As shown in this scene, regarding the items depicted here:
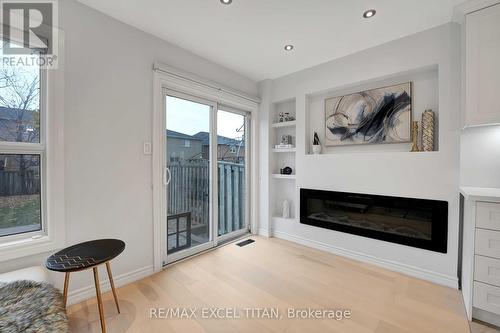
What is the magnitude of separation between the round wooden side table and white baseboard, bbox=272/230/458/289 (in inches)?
90.1

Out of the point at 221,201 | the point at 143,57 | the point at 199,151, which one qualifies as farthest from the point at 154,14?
the point at 221,201

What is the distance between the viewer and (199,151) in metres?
2.80

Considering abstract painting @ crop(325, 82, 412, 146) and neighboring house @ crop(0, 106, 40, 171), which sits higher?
abstract painting @ crop(325, 82, 412, 146)

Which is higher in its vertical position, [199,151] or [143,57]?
[143,57]

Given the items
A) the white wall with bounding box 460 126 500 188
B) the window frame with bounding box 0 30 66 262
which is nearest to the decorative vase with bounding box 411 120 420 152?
the white wall with bounding box 460 126 500 188

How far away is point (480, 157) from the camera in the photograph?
1.93 meters

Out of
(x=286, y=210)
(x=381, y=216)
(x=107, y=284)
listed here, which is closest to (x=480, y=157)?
(x=381, y=216)

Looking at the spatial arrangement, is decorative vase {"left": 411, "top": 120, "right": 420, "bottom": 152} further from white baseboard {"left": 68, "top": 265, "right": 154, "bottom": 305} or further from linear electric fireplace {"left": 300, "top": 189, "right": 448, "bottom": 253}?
white baseboard {"left": 68, "top": 265, "right": 154, "bottom": 305}

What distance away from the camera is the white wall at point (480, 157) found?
1.90 meters

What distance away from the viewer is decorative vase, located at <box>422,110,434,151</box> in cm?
217

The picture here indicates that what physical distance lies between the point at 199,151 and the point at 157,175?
0.67m

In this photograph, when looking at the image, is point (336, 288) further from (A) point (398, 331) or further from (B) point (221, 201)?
(B) point (221, 201)

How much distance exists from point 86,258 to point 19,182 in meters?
0.85

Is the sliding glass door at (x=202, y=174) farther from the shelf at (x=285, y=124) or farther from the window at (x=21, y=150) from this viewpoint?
the window at (x=21, y=150)
